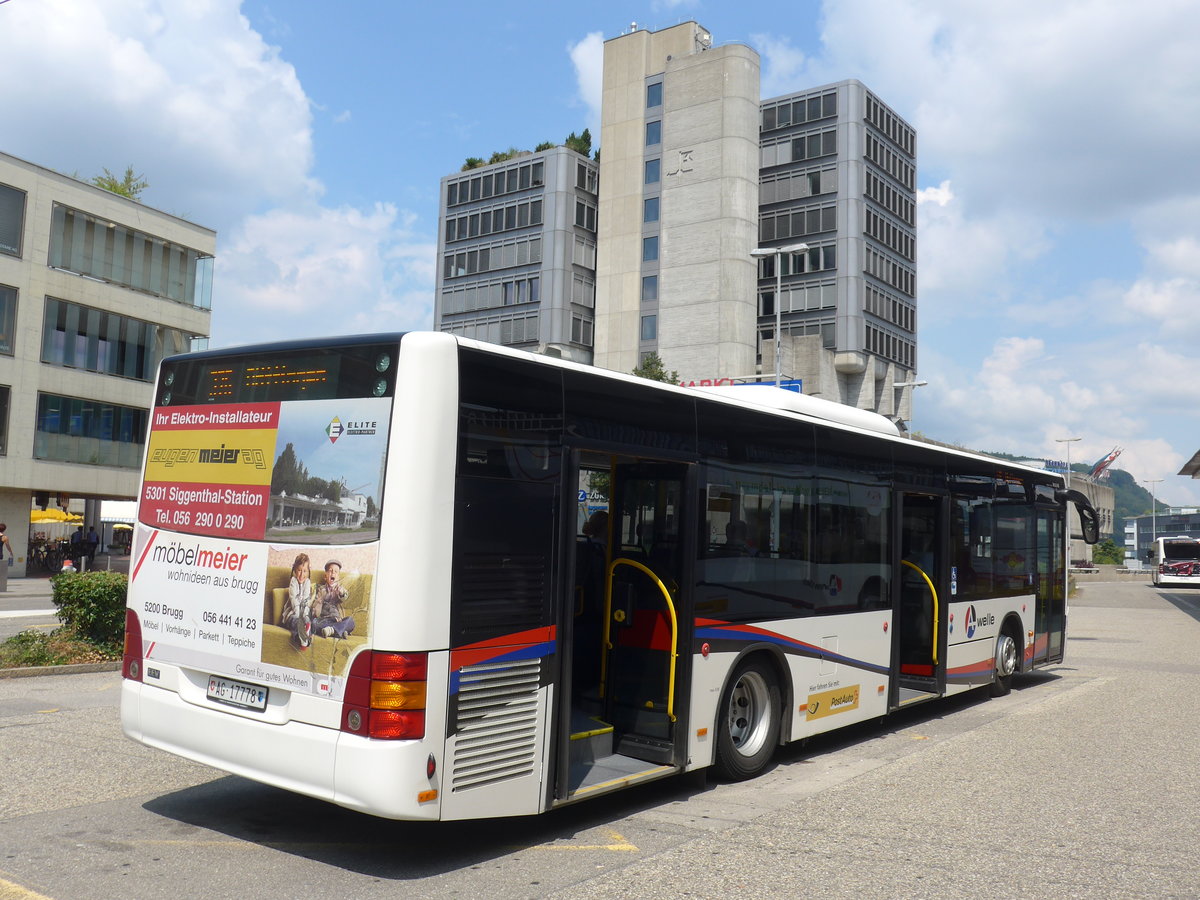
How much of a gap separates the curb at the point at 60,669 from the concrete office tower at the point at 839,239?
5543cm

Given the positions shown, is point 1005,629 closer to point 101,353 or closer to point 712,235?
point 101,353

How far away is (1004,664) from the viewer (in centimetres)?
1320

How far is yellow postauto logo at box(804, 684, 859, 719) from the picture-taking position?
9008mm

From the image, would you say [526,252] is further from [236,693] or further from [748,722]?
[236,693]

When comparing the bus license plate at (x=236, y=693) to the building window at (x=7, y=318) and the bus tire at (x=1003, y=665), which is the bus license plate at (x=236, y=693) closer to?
the bus tire at (x=1003, y=665)

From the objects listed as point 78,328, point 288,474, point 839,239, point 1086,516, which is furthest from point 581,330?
point 288,474

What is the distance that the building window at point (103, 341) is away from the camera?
1465 inches

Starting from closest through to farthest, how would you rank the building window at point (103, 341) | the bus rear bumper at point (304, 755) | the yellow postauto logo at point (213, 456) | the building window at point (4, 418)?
the bus rear bumper at point (304, 755) < the yellow postauto logo at point (213, 456) < the building window at point (4, 418) < the building window at point (103, 341)

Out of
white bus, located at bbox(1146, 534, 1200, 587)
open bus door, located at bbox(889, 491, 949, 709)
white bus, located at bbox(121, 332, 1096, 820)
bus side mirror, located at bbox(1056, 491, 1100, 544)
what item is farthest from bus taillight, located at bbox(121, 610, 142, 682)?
white bus, located at bbox(1146, 534, 1200, 587)

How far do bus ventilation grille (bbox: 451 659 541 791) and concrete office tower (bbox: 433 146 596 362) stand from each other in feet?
213

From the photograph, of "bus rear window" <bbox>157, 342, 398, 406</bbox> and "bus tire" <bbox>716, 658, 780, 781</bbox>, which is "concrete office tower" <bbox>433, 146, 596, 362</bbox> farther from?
"bus rear window" <bbox>157, 342, 398, 406</bbox>

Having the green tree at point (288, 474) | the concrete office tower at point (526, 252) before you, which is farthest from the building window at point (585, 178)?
the green tree at point (288, 474)

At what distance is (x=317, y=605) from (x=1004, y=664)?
32.6 feet

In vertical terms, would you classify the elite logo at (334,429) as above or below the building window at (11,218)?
below
